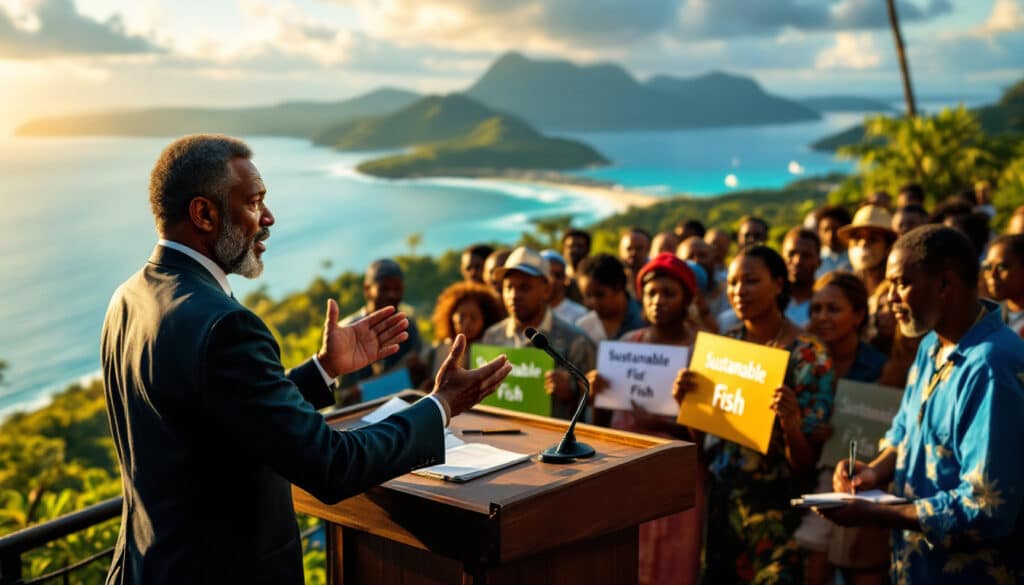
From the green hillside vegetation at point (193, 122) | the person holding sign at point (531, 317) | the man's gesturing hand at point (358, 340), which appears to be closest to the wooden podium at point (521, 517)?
the man's gesturing hand at point (358, 340)

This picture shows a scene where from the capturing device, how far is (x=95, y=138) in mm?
31125

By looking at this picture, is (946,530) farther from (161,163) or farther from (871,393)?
(161,163)

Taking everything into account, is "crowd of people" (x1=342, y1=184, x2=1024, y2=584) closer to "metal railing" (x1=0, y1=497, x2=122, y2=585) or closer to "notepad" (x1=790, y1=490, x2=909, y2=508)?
"notepad" (x1=790, y1=490, x2=909, y2=508)

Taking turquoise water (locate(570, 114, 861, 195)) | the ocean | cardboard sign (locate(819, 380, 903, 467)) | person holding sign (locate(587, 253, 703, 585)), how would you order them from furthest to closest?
1. turquoise water (locate(570, 114, 861, 195))
2. the ocean
3. person holding sign (locate(587, 253, 703, 585))
4. cardboard sign (locate(819, 380, 903, 467))

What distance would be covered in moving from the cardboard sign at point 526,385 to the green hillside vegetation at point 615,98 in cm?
5999

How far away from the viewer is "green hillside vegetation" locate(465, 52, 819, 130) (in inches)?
2564

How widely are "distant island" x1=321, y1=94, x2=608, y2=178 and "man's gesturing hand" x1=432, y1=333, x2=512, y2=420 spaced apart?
35.3m

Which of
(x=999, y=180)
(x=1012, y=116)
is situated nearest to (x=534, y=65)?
(x=1012, y=116)

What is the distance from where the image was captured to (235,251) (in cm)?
255

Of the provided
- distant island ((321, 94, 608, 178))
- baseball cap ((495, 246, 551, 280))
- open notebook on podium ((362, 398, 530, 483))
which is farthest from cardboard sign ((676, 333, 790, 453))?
distant island ((321, 94, 608, 178))

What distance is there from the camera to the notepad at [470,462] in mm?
2670

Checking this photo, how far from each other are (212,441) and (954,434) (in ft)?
7.77

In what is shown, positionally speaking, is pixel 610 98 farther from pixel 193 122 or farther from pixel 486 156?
pixel 193 122

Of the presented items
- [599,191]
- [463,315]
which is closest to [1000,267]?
[463,315]
